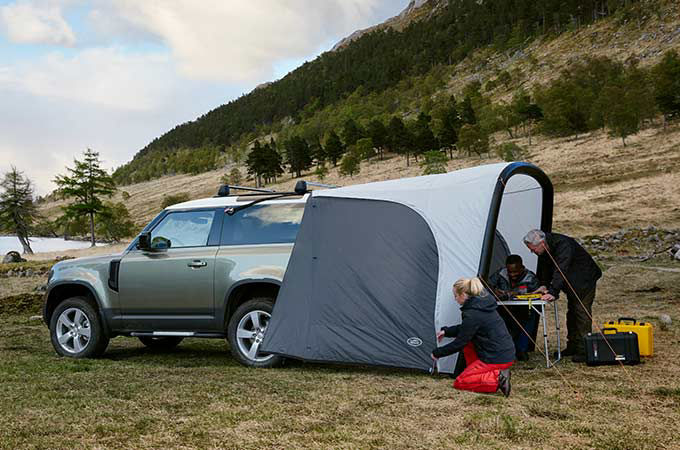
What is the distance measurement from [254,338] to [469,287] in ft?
9.70

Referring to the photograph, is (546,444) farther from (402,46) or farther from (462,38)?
(402,46)

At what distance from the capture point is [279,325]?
8305 mm

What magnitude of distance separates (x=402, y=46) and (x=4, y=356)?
194652mm

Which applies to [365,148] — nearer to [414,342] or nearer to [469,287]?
[414,342]

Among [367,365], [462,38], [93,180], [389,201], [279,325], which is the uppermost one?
[462,38]


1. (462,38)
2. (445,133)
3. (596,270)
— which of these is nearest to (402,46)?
(462,38)

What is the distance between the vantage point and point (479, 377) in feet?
23.0

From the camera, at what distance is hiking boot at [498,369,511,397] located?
6695mm

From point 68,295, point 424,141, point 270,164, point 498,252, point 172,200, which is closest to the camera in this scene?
point 498,252

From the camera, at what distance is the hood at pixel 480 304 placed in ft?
23.7

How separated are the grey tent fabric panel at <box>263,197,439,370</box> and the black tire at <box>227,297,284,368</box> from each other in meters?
0.24

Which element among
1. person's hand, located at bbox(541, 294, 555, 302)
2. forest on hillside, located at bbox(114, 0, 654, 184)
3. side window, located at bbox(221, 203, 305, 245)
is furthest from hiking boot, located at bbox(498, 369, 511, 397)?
forest on hillside, located at bbox(114, 0, 654, 184)

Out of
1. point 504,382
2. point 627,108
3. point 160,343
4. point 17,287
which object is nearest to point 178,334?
point 160,343

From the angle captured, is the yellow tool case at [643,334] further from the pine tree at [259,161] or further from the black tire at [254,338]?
the pine tree at [259,161]
